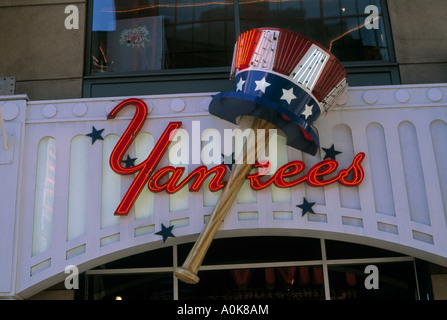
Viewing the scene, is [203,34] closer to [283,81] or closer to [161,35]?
→ [161,35]

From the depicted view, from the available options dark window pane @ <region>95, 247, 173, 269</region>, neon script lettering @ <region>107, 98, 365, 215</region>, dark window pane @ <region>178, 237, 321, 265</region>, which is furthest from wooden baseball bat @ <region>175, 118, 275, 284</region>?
dark window pane @ <region>95, 247, 173, 269</region>

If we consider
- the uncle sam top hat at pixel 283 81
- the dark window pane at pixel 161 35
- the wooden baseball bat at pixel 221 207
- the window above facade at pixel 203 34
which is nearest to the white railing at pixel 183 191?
the wooden baseball bat at pixel 221 207

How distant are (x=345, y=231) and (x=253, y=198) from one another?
1198 mm

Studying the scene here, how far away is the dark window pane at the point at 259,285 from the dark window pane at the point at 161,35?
9.83 feet

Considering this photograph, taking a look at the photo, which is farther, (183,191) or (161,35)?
(161,35)

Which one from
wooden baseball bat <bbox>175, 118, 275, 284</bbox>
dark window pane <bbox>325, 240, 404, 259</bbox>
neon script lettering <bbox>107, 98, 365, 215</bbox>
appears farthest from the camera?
dark window pane <bbox>325, 240, 404, 259</bbox>

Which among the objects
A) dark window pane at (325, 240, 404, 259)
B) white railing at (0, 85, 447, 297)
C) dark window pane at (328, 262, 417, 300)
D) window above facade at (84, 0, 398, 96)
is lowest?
dark window pane at (328, 262, 417, 300)

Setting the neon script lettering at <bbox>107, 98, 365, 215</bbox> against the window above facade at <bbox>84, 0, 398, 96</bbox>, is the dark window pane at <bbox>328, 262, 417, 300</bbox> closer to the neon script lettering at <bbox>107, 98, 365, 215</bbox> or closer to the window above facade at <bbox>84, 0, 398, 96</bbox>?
the neon script lettering at <bbox>107, 98, 365, 215</bbox>

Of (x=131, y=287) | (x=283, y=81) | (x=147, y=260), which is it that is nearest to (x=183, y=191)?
(x=147, y=260)

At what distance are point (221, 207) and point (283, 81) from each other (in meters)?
1.67

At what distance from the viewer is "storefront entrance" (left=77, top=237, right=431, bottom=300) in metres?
9.30

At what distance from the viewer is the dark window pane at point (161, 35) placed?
9914 mm

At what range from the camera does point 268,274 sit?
9383 mm
